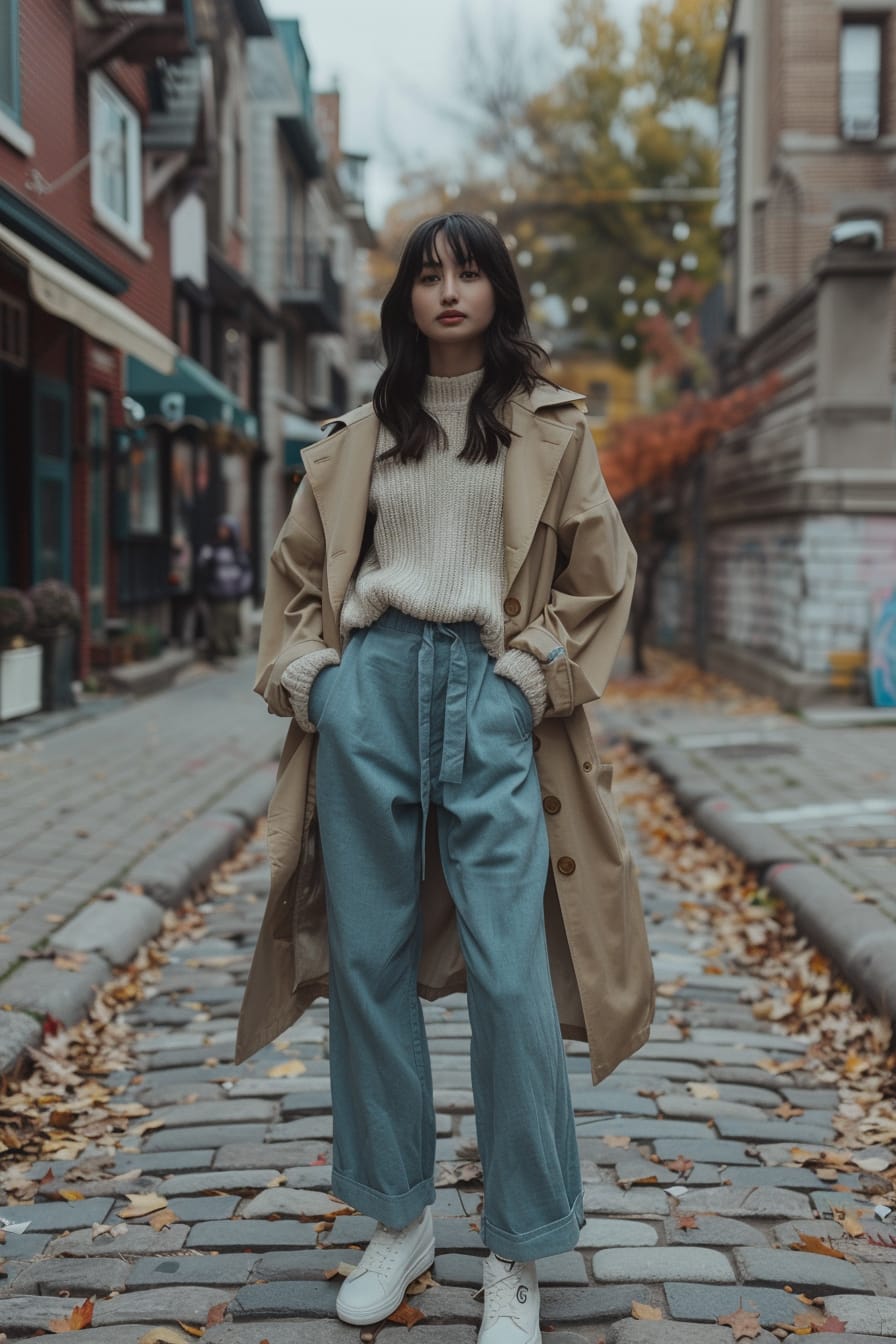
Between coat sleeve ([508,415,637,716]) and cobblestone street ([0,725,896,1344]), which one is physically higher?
coat sleeve ([508,415,637,716])

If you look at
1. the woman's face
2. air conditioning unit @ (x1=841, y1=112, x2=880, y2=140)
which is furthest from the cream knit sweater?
air conditioning unit @ (x1=841, y1=112, x2=880, y2=140)

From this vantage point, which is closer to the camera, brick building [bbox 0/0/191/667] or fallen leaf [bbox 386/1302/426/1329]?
fallen leaf [bbox 386/1302/426/1329]

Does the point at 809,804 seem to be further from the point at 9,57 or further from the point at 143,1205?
the point at 9,57

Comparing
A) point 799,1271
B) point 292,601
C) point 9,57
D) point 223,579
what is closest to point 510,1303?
point 799,1271

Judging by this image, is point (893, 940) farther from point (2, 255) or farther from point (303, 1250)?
point (2, 255)

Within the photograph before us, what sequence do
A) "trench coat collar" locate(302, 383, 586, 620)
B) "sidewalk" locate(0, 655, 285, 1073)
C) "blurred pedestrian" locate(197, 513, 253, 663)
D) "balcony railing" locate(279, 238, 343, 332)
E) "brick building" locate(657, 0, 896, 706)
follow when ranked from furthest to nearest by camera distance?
"balcony railing" locate(279, 238, 343, 332)
"blurred pedestrian" locate(197, 513, 253, 663)
"brick building" locate(657, 0, 896, 706)
"sidewalk" locate(0, 655, 285, 1073)
"trench coat collar" locate(302, 383, 586, 620)

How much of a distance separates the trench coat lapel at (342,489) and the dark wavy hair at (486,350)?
0.05 meters

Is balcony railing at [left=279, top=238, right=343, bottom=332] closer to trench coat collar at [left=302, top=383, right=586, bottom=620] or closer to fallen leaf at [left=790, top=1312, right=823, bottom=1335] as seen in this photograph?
trench coat collar at [left=302, top=383, right=586, bottom=620]

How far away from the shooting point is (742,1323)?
2594 millimetres

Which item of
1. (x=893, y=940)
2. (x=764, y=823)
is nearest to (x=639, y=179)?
(x=764, y=823)

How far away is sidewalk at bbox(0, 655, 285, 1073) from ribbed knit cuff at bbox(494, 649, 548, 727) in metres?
2.06

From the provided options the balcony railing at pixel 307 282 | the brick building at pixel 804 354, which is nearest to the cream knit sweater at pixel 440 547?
the brick building at pixel 804 354

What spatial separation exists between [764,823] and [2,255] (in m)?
5.88

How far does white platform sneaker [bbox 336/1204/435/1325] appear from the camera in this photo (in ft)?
8.58
